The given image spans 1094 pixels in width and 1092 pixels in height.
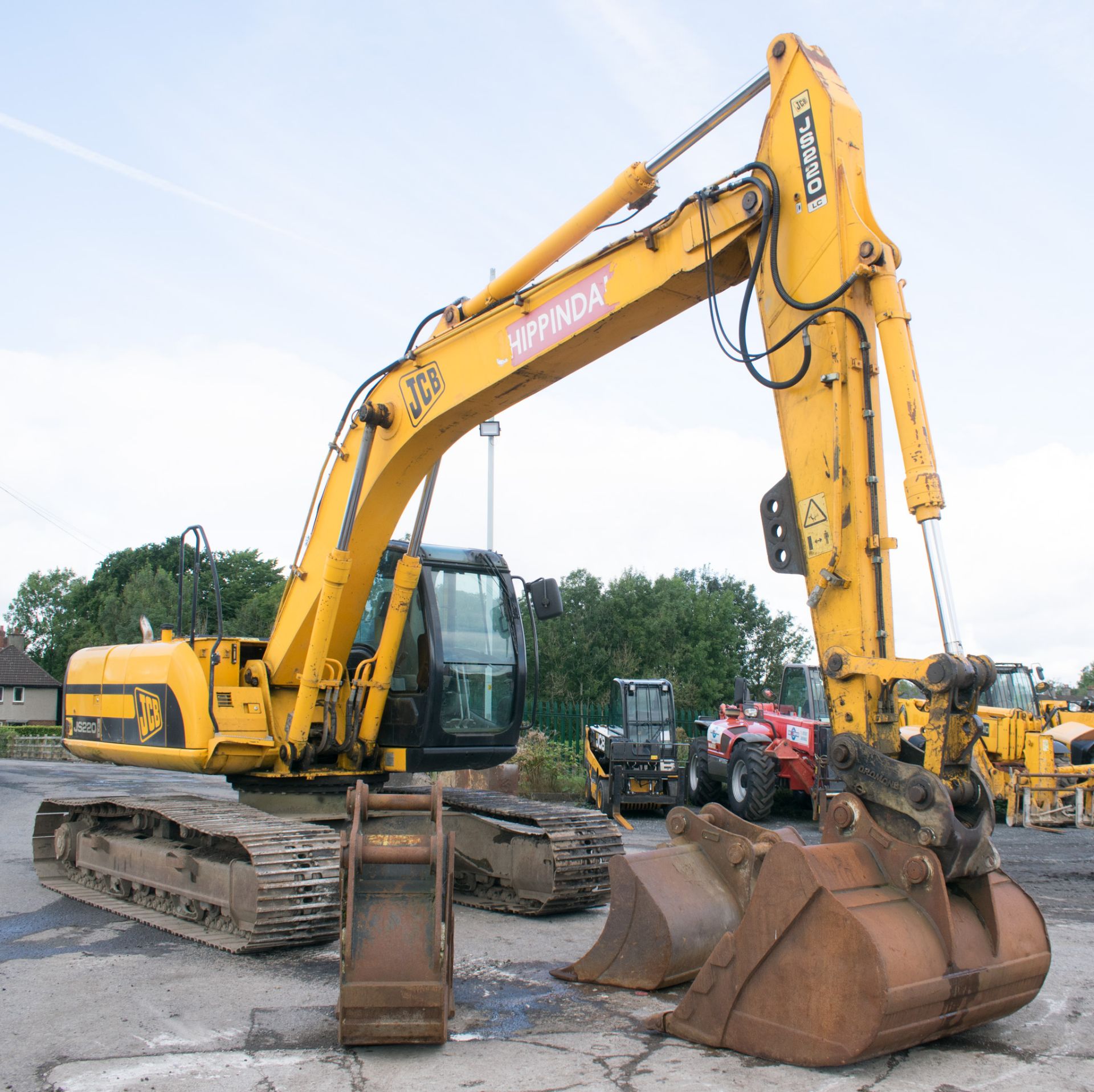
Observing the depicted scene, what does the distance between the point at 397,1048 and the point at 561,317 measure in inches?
154

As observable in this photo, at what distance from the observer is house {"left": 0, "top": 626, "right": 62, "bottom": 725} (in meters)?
54.7

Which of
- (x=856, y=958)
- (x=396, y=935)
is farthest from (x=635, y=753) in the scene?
(x=856, y=958)

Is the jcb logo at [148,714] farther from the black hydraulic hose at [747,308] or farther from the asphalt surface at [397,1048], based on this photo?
the black hydraulic hose at [747,308]

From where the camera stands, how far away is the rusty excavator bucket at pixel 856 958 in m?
3.97

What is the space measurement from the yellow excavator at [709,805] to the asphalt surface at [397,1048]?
7.6 inches

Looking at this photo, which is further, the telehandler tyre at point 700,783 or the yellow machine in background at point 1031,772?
the telehandler tyre at point 700,783

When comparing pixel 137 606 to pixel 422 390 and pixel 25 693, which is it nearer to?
pixel 25 693

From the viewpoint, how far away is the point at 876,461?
186 inches

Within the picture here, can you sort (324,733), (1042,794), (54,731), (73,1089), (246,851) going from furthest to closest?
(54,731), (1042,794), (324,733), (246,851), (73,1089)

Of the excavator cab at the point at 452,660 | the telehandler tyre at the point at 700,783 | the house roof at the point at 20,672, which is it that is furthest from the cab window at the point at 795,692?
the house roof at the point at 20,672

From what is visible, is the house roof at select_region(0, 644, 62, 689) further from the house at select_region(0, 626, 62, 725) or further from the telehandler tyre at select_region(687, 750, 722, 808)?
the telehandler tyre at select_region(687, 750, 722, 808)

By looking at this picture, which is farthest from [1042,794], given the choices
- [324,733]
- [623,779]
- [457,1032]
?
[457,1032]

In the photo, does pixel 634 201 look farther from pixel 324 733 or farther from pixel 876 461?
pixel 324 733

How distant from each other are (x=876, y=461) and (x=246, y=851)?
4550 mm
